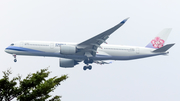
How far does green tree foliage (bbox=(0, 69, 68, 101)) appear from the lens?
20.0 m

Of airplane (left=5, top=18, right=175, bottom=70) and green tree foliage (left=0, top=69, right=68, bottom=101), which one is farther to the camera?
airplane (left=5, top=18, right=175, bottom=70)

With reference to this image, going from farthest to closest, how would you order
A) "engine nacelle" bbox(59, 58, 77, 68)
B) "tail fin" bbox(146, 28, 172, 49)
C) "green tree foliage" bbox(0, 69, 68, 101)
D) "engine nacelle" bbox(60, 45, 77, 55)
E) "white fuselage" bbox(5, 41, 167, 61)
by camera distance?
1. "tail fin" bbox(146, 28, 172, 49)
2. "engine nacelle" bbox(59, 58, 77, 68)
3. "white fuselage" bbox(5, 41, 167, 61)
4. "engine nacelle" bbox(60, 45, 77, 55)
5. "green tree foliage" bbox(0, 69, 68, 101)

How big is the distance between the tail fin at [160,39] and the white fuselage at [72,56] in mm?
2226

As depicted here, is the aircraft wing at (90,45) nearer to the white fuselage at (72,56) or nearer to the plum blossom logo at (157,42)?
the white fuselage at (72,56)

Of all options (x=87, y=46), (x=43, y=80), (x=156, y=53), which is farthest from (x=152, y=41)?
(x=43, y=80)

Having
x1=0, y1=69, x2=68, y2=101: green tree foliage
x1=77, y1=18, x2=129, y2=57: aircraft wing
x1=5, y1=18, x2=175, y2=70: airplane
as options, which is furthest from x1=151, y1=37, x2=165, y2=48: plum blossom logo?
x1=0, y1=69, x2=68, y2=101: green tree foliage

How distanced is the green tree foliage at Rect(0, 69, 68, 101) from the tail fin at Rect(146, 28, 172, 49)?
35.7 metres

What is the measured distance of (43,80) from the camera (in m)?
20.9

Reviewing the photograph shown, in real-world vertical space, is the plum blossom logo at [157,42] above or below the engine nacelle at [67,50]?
above

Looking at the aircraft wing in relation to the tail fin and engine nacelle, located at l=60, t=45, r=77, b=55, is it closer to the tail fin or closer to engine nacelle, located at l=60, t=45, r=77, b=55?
engine nacelle, located at l=60, t=45, r=77, b=55

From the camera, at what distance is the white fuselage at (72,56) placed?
1911 inches

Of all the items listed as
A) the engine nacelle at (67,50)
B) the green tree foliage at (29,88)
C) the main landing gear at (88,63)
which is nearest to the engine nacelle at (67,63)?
the main landing gear at (88,63)

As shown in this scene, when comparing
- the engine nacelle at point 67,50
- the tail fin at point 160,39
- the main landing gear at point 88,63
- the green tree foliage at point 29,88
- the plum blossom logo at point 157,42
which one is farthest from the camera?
the plum blossom logo at point 157,42

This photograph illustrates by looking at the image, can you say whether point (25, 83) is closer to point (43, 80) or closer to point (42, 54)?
point (43, 80)
